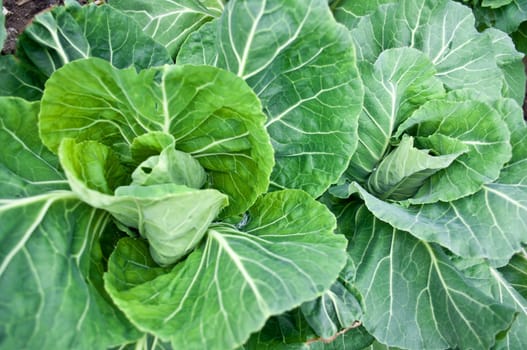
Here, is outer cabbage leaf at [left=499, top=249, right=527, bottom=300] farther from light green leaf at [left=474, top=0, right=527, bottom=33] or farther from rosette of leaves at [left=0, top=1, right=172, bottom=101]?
rosette of leaves at [left=0, top=1, right=172, bottom=101]

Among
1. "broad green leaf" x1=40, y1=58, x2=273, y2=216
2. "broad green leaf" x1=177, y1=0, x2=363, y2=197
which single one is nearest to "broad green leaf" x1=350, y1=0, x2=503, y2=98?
"broad green leaf" x1=177, y1=0, x2=363, y2=197

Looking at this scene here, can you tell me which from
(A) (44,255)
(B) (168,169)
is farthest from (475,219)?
(A) (44,255)

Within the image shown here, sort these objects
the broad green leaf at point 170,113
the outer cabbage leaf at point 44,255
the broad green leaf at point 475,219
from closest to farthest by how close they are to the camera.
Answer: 1. the outer cabbage leaf at point 44,255
2. the broad green leaf at point 170,113
3. the broad green leaf at point 475,219

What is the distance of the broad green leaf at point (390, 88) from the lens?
5.98ft

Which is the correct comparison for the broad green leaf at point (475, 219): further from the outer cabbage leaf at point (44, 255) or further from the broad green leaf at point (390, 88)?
the outer cabbage leaf at point (44, 255)

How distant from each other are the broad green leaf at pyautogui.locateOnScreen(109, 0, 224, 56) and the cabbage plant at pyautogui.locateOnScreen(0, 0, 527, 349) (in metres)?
0.01

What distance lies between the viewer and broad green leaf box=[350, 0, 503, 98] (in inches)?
79.6

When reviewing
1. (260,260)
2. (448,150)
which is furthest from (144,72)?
(448,150)

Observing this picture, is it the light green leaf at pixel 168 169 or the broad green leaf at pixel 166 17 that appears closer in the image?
the light green leaf at pixel 168 169

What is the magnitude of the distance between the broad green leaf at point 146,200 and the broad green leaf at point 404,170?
66 cm

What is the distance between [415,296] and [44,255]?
4.05 feet

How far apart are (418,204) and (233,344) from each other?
953mm

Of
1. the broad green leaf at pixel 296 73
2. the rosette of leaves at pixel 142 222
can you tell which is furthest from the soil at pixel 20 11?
the rosette of leaves at pixel 142 222

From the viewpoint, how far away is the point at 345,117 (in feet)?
5.15
